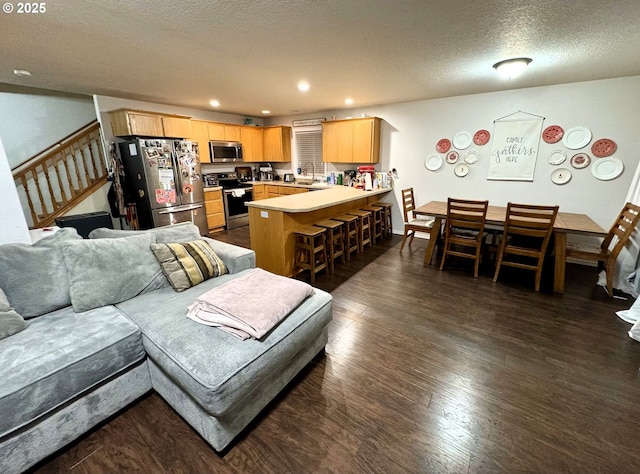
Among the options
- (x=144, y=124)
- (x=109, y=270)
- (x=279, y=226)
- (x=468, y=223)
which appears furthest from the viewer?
(x=144, y=124)

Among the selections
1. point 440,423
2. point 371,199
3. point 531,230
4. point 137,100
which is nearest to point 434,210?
point 531,230

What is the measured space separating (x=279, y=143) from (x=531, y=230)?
5147 mm

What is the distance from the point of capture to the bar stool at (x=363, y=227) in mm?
4234

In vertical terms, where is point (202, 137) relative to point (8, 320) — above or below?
above

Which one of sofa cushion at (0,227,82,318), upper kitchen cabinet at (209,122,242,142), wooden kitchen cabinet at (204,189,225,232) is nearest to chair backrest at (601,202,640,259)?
sofa cushion at (0,227,82,318)

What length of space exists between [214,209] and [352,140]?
121 inches

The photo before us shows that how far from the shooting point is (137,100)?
4.53m

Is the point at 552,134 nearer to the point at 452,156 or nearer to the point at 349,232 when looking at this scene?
the point at 452,156

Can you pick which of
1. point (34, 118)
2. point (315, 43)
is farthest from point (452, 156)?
point (34, 118)

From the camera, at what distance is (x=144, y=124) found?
423 cm

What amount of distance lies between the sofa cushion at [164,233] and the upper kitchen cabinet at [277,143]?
14.1 feet

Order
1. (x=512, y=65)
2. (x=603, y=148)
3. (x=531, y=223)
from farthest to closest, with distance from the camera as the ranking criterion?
(x=603, y=148) → (x=531, y=223) → (x=512, y=65)

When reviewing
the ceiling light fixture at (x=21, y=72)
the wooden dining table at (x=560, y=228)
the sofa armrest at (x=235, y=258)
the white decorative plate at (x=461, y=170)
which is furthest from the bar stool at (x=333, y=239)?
the ceiling light fixture at (x=21, y=72)

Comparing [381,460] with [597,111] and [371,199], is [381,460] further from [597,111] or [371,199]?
[597,111]
